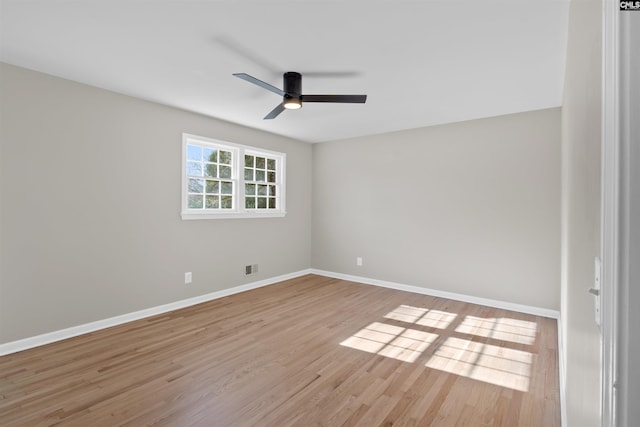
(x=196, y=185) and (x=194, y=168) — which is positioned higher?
(x=194, y=168)

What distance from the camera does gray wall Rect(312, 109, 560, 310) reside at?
151 inches

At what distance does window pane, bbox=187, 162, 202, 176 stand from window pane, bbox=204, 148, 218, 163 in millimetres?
165

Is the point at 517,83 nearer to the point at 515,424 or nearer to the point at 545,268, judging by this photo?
the point at 545,268

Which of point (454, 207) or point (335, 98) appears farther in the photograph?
point (454, 207)

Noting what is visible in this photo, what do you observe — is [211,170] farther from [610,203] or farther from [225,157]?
[610,203]

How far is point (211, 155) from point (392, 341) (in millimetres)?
3407

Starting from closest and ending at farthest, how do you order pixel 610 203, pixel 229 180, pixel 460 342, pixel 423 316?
1. pixel 610 203
2. pixel 460 342
3. pixel 423 316
4. pixel 229 180

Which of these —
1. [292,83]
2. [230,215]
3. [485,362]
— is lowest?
[485,362]

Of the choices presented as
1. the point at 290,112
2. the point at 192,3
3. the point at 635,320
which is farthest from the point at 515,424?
the point at 290,112

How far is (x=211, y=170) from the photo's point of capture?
4480 millimetres

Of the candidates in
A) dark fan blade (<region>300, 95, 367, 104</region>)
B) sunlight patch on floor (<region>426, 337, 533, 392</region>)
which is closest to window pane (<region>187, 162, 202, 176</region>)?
dark fan blade (<region>300, 95, 367, 104</region>)

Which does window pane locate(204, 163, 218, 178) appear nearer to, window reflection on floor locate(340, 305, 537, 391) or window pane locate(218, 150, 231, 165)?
window pane locate(218, 150, 231, 165)

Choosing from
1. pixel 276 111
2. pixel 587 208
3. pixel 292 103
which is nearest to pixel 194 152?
pixel 276 111

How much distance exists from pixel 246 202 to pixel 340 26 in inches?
128
